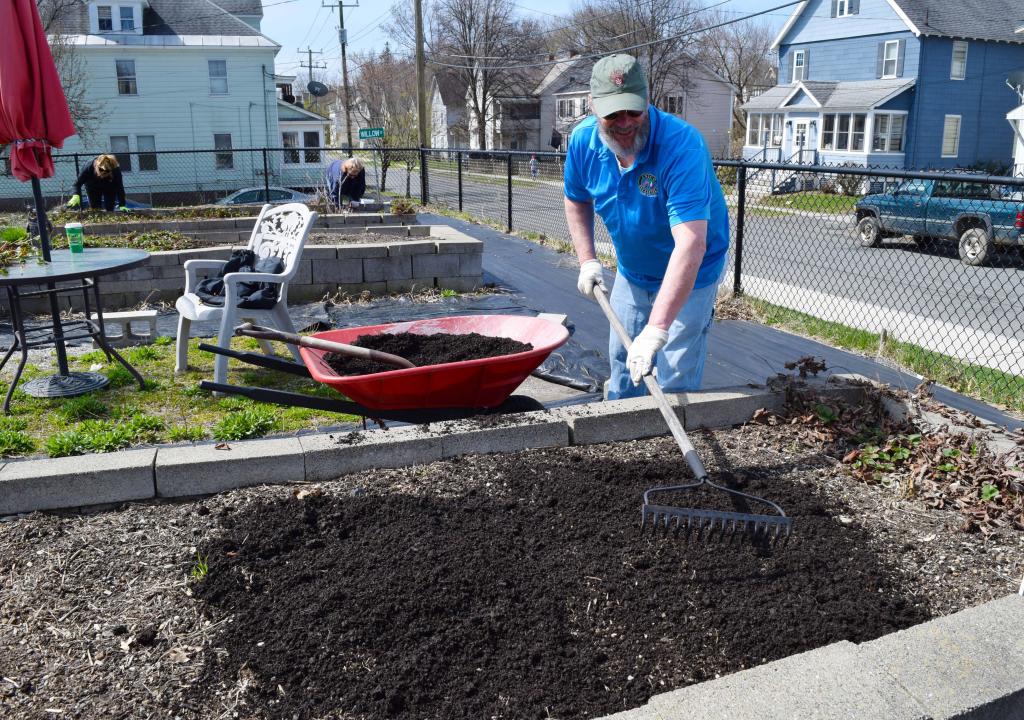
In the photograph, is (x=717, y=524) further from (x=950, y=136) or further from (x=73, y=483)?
(x=950, y=136)

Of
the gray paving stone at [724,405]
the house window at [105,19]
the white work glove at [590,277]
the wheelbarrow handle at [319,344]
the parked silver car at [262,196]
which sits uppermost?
the house window at [105,19]

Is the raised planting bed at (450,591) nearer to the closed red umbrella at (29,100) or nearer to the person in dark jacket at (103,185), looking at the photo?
the closed red umbrella at (29,100)

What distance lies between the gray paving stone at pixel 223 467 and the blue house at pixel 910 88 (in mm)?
30945

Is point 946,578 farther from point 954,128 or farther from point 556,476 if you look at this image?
point 954,128

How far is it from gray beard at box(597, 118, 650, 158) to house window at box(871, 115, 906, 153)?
1226 inches

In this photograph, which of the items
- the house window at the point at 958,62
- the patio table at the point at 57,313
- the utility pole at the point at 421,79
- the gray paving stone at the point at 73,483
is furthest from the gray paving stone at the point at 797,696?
the house window at the point at 958,62

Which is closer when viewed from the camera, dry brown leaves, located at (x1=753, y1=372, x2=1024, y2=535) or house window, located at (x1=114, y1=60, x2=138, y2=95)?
dry brown leaves, located at (x1=753, y1=372, x2=1024, y2=535)

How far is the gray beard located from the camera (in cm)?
315

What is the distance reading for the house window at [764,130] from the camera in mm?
34812

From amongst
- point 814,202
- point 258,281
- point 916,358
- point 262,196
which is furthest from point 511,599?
point 262,196

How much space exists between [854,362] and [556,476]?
3.45 m

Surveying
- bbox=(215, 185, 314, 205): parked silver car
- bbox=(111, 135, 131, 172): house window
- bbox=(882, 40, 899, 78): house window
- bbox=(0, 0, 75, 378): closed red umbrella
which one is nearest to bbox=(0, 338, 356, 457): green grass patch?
bbox=(0, 0, 75, 378): closed red umbrella

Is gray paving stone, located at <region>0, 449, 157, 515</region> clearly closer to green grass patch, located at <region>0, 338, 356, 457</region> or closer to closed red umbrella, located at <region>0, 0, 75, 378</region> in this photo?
green grass patch, located at <region>0, 338, 356, 457</region>

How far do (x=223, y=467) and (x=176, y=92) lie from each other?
30.8 m
